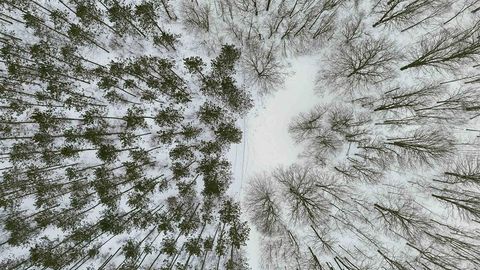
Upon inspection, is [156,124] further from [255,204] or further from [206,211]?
[255,204]

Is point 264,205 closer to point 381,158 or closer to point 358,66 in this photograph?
point 381,158

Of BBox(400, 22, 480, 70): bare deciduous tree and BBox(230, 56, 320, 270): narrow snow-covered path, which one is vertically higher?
BBox(400, 22, 480, 70): bare deciduous tree

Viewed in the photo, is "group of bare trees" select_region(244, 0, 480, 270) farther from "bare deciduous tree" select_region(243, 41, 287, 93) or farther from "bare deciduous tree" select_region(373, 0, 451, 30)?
"bare deciduous tree" select_region(243, 41, 287, 93)

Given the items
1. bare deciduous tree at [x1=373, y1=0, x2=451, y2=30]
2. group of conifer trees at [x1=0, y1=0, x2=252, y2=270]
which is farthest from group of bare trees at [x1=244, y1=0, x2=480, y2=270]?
group of conifer trees at [x1=0, y1=0, x2=252, y2=270]

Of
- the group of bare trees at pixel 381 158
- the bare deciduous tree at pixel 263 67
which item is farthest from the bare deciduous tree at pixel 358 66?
the bare deciduous tree at pixel 263 67

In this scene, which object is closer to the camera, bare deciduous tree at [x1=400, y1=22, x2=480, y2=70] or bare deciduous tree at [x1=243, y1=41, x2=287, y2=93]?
bare deciduous tree at [x1=400, y1=22, x2=480, y2=70]

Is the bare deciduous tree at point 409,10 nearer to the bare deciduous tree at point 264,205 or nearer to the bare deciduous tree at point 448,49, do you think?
the bare deciduous tree at point 448,49
